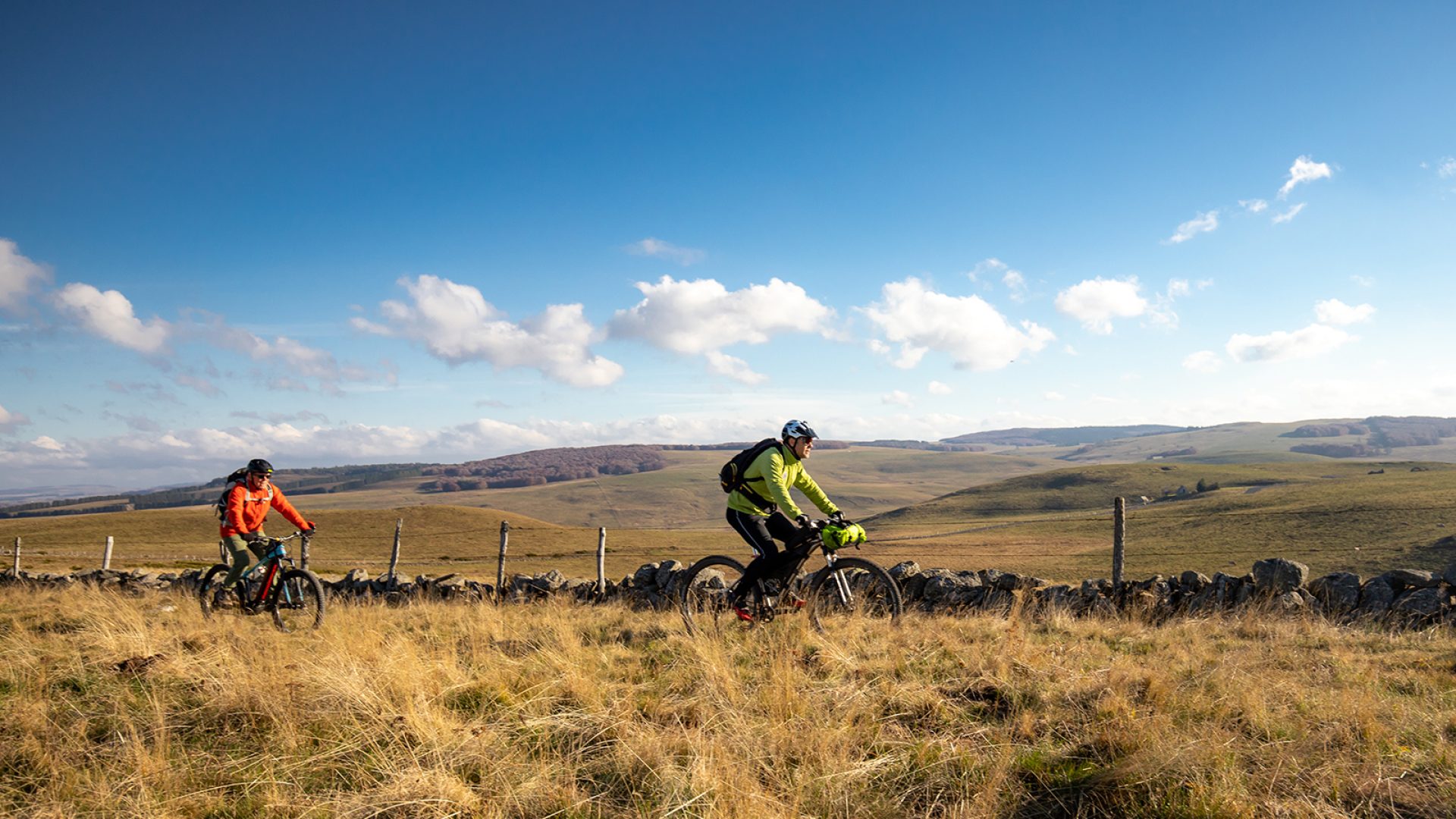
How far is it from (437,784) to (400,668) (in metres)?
1.85

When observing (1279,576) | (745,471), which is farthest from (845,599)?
(1279,576)

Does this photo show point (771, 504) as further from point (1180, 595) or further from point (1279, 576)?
point (1279, 576)

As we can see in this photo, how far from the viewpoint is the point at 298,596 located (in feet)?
29.9

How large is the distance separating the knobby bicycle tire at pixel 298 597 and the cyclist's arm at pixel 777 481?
5.83 metres

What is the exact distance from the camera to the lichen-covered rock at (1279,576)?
10.0 meters

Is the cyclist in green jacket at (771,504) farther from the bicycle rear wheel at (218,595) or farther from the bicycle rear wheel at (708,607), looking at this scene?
the bicycle rear wheel at (218,595)

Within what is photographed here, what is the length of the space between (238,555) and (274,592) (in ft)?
2.15

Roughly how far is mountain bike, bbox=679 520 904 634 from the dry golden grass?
453 millimetres

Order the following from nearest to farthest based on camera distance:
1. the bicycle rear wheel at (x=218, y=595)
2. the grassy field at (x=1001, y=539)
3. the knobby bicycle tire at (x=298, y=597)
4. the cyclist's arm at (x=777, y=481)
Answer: the cyclist's arm at (x=777, y=481) < the knobby bicycle tire at (x=298, y=597) < the bicycle rear wheel at (x=218, y=595) < the grassy field at (x=1001, y=539)

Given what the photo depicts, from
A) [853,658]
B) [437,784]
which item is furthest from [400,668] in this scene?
[853,658]

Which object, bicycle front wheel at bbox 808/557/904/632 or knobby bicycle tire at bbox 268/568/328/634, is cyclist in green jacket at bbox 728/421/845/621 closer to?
bicycle front wheel at bbox 808/557/904/632

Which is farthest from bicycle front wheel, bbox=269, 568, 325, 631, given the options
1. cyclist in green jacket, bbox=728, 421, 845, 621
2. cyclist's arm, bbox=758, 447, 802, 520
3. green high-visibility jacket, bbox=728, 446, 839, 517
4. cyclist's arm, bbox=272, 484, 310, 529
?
cyclist's arm, bbox=758, 447, 802, 520

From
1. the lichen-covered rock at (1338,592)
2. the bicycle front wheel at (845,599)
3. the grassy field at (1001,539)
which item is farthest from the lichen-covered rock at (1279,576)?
the grassy field at (1001,539)

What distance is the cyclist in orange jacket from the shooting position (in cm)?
906
